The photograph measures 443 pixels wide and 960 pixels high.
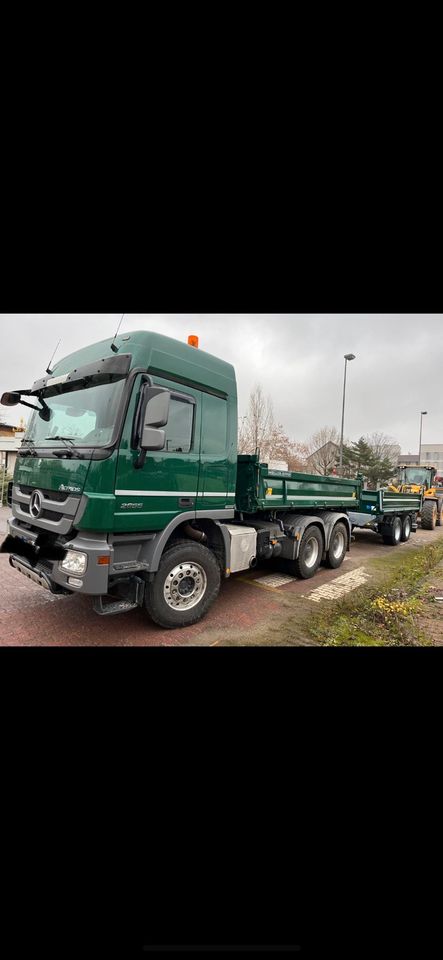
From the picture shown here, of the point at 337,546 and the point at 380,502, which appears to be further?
the point at 380,502

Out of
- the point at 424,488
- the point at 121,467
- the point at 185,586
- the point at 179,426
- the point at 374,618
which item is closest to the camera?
the point at 121,467

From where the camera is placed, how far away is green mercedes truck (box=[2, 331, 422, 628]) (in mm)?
Result: 3195

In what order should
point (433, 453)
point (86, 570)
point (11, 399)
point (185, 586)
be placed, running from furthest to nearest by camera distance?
point (433, 453)
point (11, 399)
point (185, 586)
point (86, 570)

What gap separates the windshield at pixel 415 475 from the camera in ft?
49.0

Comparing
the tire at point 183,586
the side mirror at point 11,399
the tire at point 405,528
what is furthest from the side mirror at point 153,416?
the tire at point 405,528

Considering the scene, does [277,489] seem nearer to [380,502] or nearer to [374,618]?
[374,618]

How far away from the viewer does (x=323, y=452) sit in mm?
33219

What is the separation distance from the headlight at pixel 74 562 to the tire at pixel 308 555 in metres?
3.76

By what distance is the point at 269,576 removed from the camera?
20.5 ft

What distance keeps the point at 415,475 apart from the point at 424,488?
102 cm

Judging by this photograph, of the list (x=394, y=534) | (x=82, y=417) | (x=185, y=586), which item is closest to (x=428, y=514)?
(x=394, y=534)

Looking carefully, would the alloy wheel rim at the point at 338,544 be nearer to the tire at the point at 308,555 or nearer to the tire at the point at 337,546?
the tire at the point at 337,546

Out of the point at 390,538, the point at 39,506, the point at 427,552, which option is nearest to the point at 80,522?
the point at 39,506

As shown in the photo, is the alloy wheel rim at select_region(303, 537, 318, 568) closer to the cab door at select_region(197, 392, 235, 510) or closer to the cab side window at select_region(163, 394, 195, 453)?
the cab door at select_region(197, 392, 235, 510)
